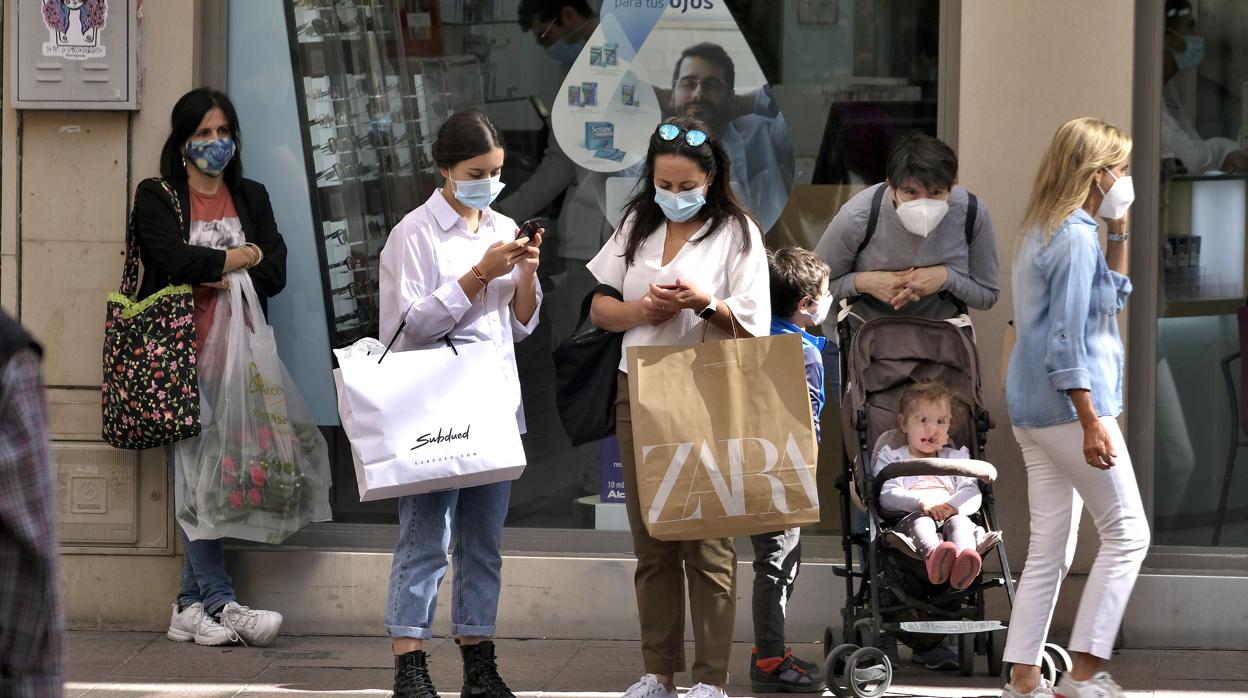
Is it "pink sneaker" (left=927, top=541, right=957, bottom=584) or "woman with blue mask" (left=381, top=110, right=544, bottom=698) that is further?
"pink sneaker" (left=927, top=541, right=957, bottom=584)

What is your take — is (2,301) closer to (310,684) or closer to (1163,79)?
(310,684)

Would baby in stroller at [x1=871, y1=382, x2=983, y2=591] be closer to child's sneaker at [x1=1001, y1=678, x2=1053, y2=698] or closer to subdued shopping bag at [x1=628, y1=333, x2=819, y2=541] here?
child's sneaker at [x1=1001, y1=678, x2=1053, y2=698]

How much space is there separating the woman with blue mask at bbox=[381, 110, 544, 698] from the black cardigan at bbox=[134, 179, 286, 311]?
1.31 metres

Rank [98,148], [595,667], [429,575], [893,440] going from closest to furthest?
[429,575]
[893,440]
[595,667]
[98,148]

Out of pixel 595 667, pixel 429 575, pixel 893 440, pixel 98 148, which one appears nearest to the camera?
pixel 429 575

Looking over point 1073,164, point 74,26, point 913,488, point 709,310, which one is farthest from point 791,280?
point 74,26

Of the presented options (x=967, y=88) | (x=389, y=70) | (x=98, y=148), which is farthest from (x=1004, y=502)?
(x=98, y=148)

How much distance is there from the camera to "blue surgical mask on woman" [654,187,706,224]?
5.22m

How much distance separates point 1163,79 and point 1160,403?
Result: 1.28 meters

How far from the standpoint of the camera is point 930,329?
237 inches

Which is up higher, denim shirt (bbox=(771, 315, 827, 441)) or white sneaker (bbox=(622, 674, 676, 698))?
denim shirt (bbox=(771, 315, 827, 441))

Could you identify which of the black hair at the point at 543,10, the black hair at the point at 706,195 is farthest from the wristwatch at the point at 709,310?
the black hair at the point at 543,10

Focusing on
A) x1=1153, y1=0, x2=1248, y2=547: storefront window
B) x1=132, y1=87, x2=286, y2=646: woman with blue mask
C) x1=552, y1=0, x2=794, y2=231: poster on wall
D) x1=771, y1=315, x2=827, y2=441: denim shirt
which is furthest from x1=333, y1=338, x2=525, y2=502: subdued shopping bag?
x1=1153, y1=0, x2=1248, y2=547: storefront window

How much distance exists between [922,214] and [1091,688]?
175 cm
